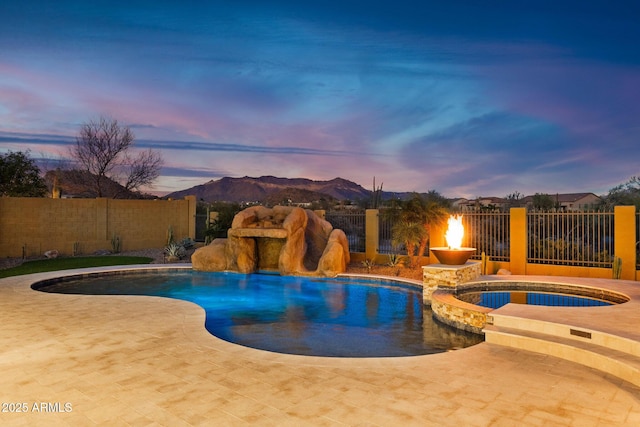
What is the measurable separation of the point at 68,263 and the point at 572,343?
17254 millimetres

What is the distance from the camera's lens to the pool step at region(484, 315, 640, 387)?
16.2 feet

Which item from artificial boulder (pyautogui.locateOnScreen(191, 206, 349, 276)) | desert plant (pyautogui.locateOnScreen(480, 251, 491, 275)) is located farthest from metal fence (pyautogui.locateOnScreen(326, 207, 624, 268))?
artificial boulder (pyautogui.locateOnScreen(191, 206, 349, 276))

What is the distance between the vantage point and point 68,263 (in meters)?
16.1

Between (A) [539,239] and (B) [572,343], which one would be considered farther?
(A) [539,239]

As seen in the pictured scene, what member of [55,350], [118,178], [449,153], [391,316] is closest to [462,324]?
[391,316]

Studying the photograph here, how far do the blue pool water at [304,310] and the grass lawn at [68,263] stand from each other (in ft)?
7.44

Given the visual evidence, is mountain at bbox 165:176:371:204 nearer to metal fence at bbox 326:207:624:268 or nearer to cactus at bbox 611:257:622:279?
metal fence at bbox 326:207:624:268

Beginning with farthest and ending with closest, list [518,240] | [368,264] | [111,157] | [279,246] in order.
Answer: [111,157]
[279,246]
[368,264]
[518,240]

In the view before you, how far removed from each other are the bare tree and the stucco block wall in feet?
33.5

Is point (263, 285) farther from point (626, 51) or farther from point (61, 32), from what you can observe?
point (626, 51)

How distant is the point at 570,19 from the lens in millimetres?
13836

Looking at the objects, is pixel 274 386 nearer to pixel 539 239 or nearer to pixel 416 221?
pixel 416 221

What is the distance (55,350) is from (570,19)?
17224 millimetres

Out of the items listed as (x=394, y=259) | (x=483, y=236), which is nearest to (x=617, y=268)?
(x=483, y=236)
